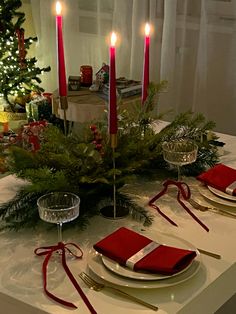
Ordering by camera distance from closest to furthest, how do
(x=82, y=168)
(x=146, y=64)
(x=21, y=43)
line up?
1. (x=82, y=168)
2. (x=146, y=64)
3. (x=21, y=43)

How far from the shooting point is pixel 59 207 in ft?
4.12

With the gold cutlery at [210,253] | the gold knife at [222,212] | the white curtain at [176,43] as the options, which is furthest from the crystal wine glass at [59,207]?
the white curtain at [176,43]

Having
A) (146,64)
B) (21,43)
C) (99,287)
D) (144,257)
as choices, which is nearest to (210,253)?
(144,257)

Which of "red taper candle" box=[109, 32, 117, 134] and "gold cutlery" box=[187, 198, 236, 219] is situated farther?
"gold cutlery" box=[187, 198, 236, 219]

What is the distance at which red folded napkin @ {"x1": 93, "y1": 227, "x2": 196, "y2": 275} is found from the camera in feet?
3.62

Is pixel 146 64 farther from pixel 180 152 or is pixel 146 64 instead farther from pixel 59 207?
pixel 59 207

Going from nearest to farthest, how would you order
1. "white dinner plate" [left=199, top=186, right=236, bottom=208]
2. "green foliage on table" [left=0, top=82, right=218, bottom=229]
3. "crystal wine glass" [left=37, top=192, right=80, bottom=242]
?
"crystal wine glass" [left=37, top=192, right=80, bottom=242] < "green foliage on table" [left=0, top=82, right=218, bottom=229] < "white dinner plate" [left=199, top=186, right=236, bottom=208]

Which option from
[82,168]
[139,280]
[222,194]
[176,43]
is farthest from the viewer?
[176,43]

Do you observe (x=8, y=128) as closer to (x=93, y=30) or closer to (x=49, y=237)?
(x=93, y=30)

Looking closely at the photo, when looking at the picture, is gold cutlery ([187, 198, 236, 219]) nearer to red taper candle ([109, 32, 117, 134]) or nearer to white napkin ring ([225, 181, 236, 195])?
white napkin ring ([225, 181, 236, 195])

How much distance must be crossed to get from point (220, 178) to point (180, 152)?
5.5 inches

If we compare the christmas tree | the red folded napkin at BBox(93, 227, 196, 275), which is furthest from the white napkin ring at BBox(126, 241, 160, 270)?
the christmas tree

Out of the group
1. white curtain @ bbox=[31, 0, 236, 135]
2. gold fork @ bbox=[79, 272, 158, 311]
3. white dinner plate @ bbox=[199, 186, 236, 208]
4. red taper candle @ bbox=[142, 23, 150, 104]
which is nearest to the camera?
gold fork @ bbox=[79, 272, 158, 311]

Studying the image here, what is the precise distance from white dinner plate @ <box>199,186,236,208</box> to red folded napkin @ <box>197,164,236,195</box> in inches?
0.9
